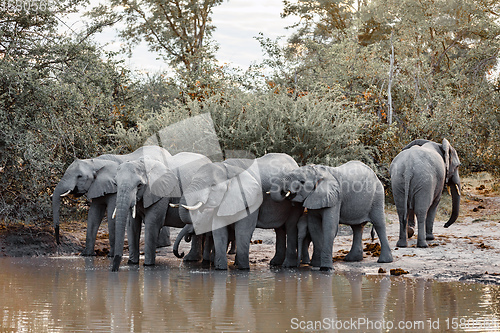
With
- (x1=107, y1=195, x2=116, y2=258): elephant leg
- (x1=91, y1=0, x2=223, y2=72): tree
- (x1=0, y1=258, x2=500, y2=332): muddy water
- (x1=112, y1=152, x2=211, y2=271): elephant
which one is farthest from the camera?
(x1=91, y1=0, x2=223, y2=72): tree

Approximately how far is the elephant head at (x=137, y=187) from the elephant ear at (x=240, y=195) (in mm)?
1129

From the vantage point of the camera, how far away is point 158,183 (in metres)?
10.6

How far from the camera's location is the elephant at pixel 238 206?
992 cm

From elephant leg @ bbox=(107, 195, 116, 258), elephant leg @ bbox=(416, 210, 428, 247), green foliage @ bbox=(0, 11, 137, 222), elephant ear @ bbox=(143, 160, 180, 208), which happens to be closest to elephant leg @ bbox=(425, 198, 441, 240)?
elephant leg @ bbox=(416, 210, 428, 247)

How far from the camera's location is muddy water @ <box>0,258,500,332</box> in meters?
6.07

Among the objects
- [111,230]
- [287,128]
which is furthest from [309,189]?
[287,128]

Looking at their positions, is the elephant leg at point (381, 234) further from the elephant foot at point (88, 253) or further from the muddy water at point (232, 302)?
the elephant foot at point (88, 253)

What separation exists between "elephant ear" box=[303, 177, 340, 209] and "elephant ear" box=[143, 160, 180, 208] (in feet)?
7.55

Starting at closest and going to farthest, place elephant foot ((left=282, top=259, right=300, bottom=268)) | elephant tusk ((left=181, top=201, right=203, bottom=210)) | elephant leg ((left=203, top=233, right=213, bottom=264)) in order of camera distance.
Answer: elephant tusk ((left=181, top=201, right=203, bottom=210)) → elephant foot ((left=282, top=259, right=300, bottom=268)) → elephant leg ((left=203, top=233, right=213, bottom=264))

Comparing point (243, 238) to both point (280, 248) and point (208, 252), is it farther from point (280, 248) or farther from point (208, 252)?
point (208, 252)

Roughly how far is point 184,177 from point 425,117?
10555mm

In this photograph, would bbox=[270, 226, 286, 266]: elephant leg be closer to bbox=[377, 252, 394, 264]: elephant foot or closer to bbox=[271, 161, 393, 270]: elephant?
bbox=[271, 161, 393, 270]: elephant

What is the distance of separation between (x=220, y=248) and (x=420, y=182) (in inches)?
165

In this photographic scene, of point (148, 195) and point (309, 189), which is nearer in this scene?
point (309, 189)
